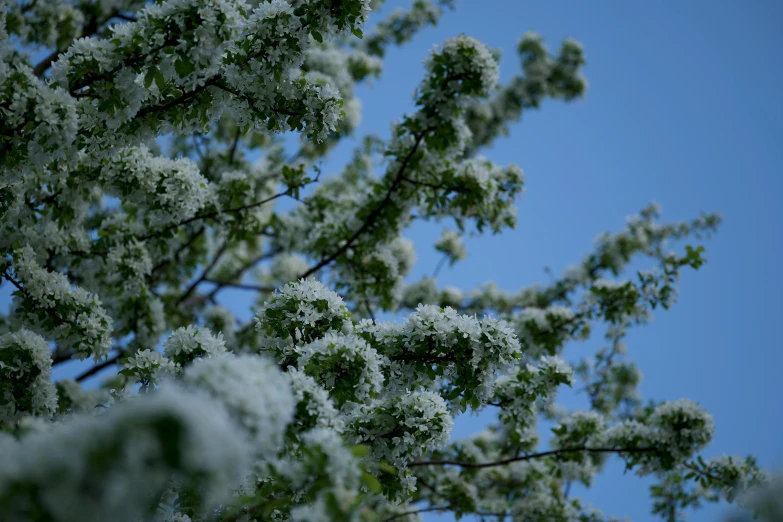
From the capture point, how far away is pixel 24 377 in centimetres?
485

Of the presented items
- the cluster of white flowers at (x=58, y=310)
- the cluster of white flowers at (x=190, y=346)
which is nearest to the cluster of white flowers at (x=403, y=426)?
the cluster of white flowers at (x=190, y=346)

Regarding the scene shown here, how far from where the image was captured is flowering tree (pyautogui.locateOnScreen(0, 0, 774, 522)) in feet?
8.39

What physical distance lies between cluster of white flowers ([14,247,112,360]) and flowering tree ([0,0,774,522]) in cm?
2

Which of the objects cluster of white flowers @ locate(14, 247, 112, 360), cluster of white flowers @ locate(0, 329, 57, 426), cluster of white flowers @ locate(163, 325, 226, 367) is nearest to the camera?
cluster of white flowers @ locate(163, 325, 226, 367)

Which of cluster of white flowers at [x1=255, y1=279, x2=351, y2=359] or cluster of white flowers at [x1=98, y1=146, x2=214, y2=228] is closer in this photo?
cluster of white flowers at [x1=255, y1=279, x2=351, y2=359]

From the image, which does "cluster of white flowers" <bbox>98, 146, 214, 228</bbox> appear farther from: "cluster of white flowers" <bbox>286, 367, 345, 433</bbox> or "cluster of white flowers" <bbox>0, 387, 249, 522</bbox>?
"cluster of white flowers" <bbox>0, 387, 249, 522</bbox>

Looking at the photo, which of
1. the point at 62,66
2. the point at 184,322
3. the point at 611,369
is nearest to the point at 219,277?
the point at 184,322

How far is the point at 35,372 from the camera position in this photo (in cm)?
488

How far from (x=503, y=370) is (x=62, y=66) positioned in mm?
4241

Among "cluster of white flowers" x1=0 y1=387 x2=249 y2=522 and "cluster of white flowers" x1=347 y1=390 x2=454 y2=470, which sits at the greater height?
"cluster of white flowers" x1=347 y1=390 x2=454 y2=470

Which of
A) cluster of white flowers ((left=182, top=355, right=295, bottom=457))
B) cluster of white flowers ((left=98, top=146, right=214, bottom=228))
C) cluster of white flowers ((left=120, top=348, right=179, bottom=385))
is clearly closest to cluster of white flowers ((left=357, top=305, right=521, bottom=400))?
cluster of white flowers ((left=120, top=348, right=179, bottom=385))

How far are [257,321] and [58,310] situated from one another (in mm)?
2212

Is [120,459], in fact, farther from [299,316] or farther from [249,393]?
[299,316]

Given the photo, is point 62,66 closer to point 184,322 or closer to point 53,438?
point 53,438
